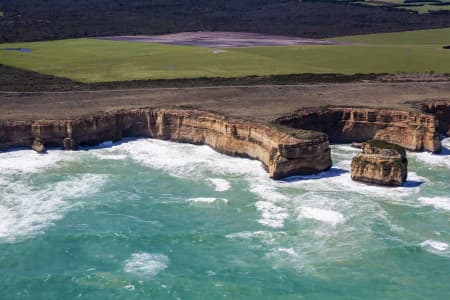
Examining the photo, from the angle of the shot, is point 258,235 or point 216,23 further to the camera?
point 216,23

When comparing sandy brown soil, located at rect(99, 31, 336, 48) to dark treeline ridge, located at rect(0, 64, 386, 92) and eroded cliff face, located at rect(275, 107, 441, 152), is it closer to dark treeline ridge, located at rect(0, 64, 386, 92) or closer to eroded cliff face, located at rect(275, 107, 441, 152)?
dark treeline ridge, located at rect(0, 64, 386, 92)

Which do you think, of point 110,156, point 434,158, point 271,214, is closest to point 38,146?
point 110,156

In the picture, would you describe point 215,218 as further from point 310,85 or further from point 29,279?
point 310,85

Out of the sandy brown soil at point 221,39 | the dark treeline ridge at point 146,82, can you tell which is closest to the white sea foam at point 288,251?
the dark treeline ridge at point 146,82

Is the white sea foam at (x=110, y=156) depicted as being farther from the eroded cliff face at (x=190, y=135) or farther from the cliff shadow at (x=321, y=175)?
the cliff shadow at (x=321, y=175)

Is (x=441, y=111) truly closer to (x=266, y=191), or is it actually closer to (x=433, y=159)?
(x=433, y=159)

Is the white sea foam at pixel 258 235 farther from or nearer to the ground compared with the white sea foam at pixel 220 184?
nearer to the ground

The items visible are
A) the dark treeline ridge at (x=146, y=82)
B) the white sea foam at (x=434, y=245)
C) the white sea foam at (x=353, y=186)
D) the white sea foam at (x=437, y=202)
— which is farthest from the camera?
the dark treeline ridge at (x=146, y=82)

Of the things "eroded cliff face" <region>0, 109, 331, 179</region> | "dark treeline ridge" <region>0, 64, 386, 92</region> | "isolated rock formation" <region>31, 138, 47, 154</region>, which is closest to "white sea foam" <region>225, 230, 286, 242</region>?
"eroded cliff face" <region>0, 109, 331, 179</region>
